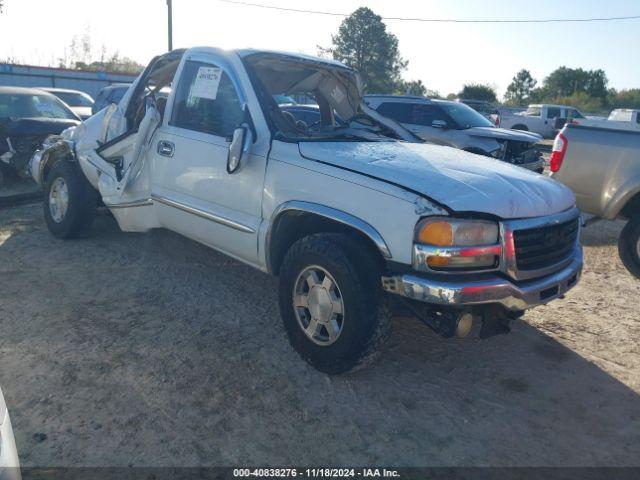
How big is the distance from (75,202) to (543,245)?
4.45 metres

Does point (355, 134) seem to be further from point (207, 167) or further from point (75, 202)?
point (75, 202)

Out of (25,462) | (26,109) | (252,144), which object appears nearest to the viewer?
(25,462)

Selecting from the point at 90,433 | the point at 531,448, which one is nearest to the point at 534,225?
the point at 531,448

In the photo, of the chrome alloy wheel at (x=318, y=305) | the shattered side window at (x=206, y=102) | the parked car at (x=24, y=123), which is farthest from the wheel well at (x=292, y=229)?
the parked car at (x=24, y=123)

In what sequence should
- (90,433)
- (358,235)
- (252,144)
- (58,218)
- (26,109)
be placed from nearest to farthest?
(90,433)
(358,235)
(252,144)
(58,218)
(26,109)

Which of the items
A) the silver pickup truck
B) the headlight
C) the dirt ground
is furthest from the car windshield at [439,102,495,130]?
the headlight

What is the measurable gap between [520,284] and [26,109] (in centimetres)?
933

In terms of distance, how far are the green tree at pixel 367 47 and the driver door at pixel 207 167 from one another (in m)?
58.1

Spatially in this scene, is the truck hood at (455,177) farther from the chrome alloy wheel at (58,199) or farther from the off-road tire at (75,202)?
the chrome alloy wheel at (58,199)

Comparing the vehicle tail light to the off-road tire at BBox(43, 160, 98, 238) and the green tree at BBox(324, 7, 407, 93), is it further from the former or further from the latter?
the green tree at BBox(324, 7, 407, 93)

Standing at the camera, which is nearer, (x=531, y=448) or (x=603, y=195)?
(x=531, y=448)

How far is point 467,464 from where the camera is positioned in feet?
8.46

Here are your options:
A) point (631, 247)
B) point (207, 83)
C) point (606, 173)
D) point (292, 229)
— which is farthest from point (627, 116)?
point (292, 229)

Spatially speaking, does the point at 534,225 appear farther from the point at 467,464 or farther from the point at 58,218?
the point at 58,218
